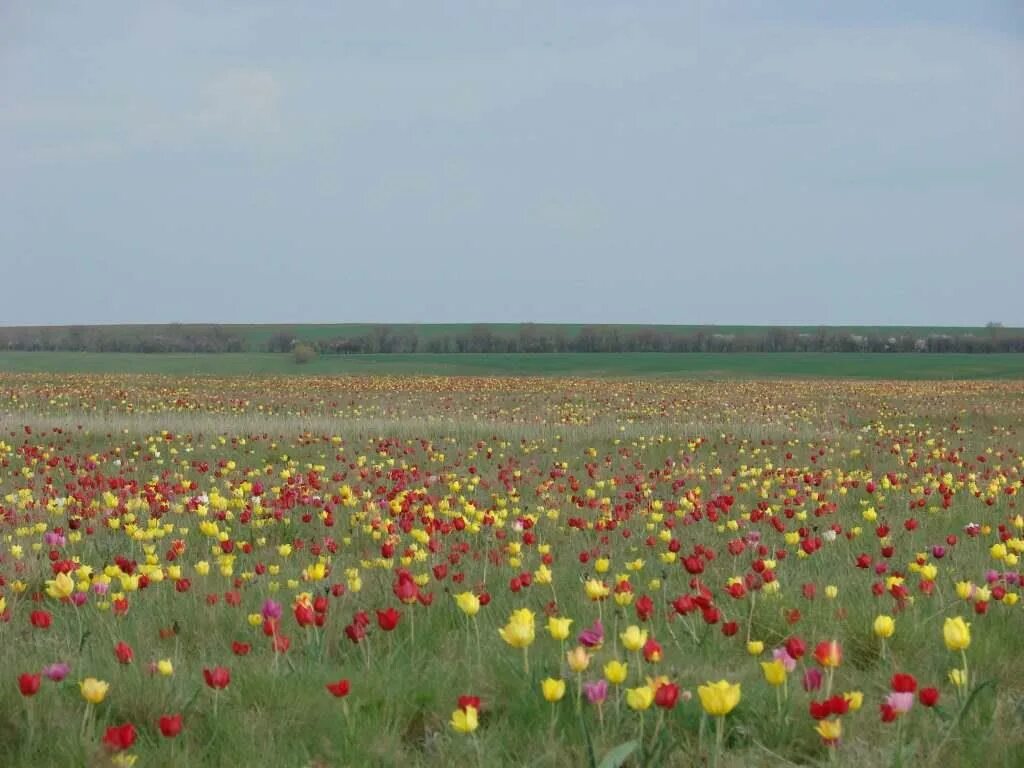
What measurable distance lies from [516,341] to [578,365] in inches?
901

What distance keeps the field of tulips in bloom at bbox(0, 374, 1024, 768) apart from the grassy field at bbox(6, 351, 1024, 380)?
49.9 metres

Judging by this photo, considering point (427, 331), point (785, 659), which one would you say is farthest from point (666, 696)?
point (427, 331)

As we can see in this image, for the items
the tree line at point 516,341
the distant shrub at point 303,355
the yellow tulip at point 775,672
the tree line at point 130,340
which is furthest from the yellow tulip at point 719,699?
the tree line at point 130,340

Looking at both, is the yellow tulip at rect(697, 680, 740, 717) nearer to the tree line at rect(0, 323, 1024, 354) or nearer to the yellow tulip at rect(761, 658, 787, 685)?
the yellow tulip at rect(761, 658, 787, 685)

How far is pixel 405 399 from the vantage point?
3038 cm

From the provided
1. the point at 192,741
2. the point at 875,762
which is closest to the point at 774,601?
the point at 875,762

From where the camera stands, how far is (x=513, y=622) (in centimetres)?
330

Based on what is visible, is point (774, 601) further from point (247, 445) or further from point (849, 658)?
point (247, 445)

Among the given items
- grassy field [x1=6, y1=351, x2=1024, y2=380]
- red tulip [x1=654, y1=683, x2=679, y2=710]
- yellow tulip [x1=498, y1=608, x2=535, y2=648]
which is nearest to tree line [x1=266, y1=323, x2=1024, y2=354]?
grassy field [x1=6, y1=351, x2=1024, y2=380]

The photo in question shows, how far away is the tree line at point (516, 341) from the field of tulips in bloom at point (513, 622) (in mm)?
84919

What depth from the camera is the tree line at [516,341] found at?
96562mm

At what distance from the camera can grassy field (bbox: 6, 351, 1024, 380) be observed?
62.8m

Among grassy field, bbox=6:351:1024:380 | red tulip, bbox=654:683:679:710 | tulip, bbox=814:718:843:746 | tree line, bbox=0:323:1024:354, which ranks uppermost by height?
tree line, bbox=0:323:1024:354

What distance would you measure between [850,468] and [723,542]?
588cm
